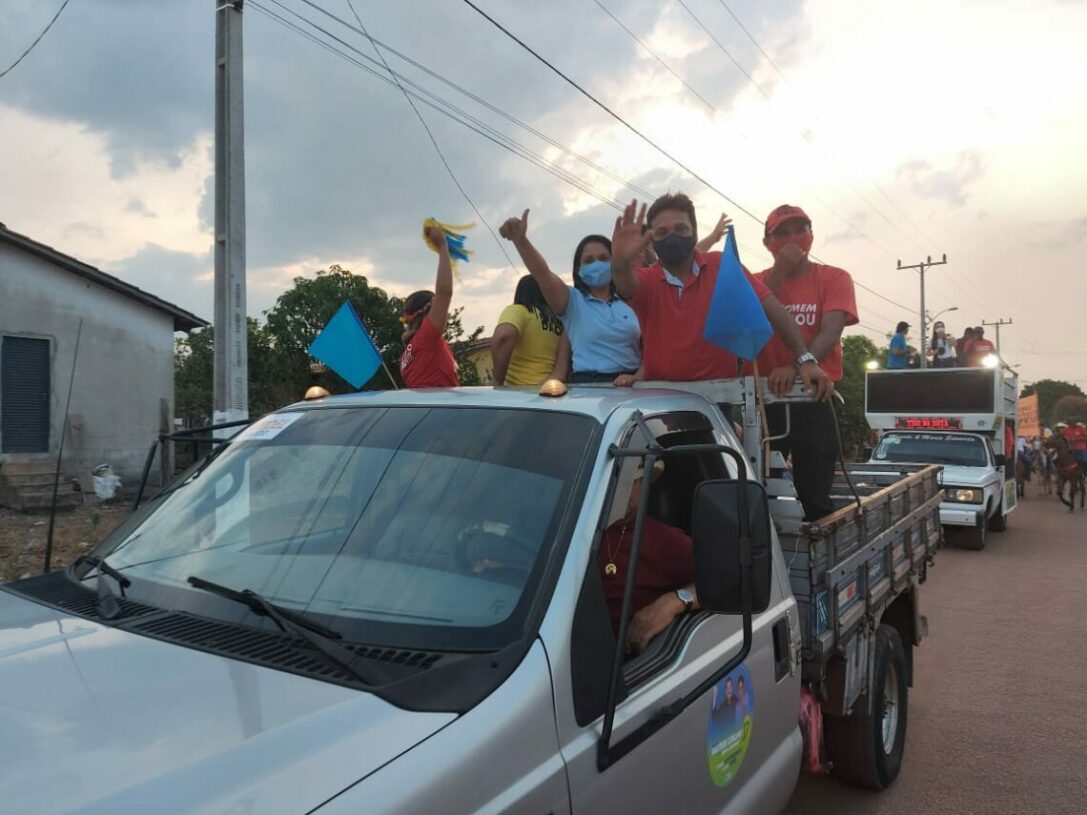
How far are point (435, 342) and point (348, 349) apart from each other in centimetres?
52

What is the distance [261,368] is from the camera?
21.9 meters

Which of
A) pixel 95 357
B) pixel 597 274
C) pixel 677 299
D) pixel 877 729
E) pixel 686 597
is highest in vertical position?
pixel 95 357

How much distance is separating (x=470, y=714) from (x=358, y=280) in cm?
1446

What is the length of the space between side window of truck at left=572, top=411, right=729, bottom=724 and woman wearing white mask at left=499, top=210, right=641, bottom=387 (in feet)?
2.83

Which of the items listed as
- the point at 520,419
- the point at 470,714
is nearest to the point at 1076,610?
the point at 520,419

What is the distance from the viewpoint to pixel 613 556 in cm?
232

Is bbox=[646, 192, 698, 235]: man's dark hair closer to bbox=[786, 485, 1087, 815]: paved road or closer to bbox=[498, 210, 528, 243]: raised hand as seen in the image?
bbox=[498, 210, 528, 243]: raised hand

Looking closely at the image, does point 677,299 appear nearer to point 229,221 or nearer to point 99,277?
point 229,221

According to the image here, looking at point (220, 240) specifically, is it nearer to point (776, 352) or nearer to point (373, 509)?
point (776, 352)

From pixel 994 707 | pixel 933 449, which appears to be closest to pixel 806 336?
pixel 994 707

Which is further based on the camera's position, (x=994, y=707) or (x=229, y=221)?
(x=229, y=221)

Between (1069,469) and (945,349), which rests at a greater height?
(945,349)

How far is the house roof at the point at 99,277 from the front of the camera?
12.3 metres

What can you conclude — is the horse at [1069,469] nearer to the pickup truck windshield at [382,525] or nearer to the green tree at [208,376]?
the green tree at [208,376]
